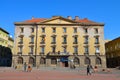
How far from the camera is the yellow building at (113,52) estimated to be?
66938mm

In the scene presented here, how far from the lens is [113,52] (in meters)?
71.6

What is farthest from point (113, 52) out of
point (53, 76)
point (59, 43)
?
point (53, 76)

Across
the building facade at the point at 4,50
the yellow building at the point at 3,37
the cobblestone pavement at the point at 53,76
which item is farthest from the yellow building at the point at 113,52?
the yellow building at the point at 3,37

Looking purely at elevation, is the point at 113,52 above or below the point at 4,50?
below

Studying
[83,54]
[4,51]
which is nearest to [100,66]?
[83,54]

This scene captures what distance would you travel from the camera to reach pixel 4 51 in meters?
75.7

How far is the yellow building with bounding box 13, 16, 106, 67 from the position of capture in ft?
208

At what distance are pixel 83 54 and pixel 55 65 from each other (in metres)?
8.78

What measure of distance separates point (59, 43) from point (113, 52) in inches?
774

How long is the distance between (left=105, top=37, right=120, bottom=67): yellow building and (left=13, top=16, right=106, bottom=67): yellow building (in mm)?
6217

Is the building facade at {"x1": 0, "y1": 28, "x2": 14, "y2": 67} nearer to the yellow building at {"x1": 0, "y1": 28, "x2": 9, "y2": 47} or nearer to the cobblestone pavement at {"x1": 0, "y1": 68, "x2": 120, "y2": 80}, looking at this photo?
the yellow building at {"x1": 0, "y1": 28, "x2": 9, "y2": 47}

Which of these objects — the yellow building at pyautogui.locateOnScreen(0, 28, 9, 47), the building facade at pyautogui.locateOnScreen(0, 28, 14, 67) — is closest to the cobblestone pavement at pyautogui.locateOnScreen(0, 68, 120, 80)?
the building facade at pyautogui.locateOnScreen(0, 28, 14, 67)

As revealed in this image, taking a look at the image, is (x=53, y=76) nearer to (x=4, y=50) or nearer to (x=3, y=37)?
(x=4, y=50)

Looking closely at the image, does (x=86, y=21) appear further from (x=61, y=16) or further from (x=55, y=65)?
(x=55, y=65)
